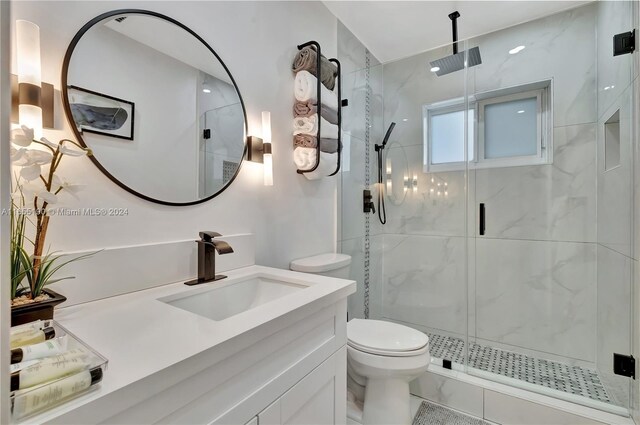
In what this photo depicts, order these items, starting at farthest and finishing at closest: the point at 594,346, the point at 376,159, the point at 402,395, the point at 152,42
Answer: the point at 376,159, the point at 594,346, the point at 402,395, the point at 152,42

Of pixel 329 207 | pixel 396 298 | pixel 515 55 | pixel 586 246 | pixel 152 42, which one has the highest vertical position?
pixel 515 55

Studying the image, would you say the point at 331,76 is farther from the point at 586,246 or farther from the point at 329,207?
the point at 586,246

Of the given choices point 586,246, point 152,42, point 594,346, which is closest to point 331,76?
point 152,42

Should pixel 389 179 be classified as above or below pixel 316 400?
above

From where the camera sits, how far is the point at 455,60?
7.41 feet

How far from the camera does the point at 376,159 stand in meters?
2.54

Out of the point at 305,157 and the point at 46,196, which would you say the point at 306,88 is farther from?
the point at 46,196

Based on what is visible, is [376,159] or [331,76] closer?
[331,76]

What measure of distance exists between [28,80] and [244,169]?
786mm

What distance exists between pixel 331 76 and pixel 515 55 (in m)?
1.49

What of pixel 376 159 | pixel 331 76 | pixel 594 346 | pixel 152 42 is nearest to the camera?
pixel 152 42

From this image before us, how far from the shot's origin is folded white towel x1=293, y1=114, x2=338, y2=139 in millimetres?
1642

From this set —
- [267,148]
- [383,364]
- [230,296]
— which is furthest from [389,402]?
[267,148]

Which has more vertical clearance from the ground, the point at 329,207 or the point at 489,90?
the point at 489,90
